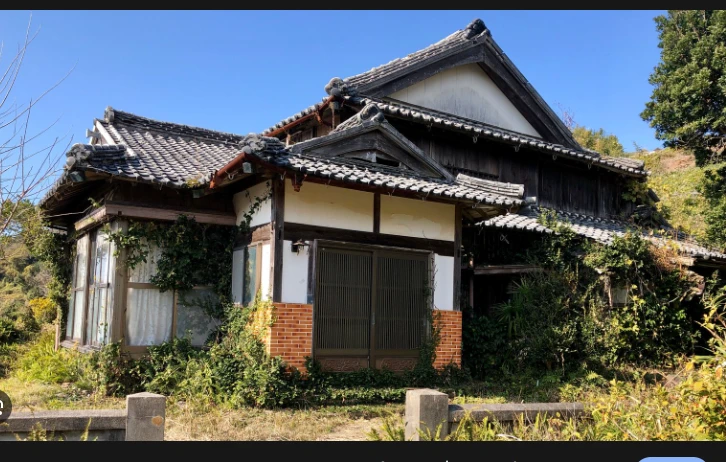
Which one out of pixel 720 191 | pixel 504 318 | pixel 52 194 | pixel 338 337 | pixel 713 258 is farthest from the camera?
pixel 720 191

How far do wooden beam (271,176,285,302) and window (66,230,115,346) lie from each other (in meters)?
2.98

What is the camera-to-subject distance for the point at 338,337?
31.7 feet

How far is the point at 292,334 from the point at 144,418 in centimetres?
386

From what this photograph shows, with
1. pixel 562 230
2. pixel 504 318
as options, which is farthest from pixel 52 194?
pixel 562 230

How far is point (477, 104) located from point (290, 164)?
899 cm

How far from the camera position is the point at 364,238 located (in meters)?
10.1

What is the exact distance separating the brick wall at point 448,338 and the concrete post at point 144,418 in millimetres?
6108

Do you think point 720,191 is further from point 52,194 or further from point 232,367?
point 52,194

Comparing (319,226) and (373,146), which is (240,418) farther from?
(373,146)

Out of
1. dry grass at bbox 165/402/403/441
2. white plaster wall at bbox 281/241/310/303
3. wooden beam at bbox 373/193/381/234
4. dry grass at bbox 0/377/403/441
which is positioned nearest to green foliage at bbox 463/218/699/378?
wooden beam at bbox 373/193/381/234

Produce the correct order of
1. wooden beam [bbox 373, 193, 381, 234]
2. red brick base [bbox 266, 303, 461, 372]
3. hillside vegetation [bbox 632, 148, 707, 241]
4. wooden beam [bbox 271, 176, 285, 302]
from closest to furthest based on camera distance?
red brick base [bbox 266, 303, 461, 372] → wooden beam [bbox 271, 176, 285, 302] → wooden beam [bbox 373, 193, 381, 234] → hillside vegetation [bbox 632, 148, 707, 241]

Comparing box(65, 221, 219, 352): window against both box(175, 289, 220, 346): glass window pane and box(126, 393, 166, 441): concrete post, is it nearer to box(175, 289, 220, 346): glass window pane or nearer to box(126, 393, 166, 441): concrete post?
box(175, 289, 220, 346): glass window pane

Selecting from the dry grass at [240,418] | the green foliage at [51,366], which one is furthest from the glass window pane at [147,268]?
the dry grass at [240,418]

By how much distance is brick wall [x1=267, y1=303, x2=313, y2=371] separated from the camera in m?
8.95
